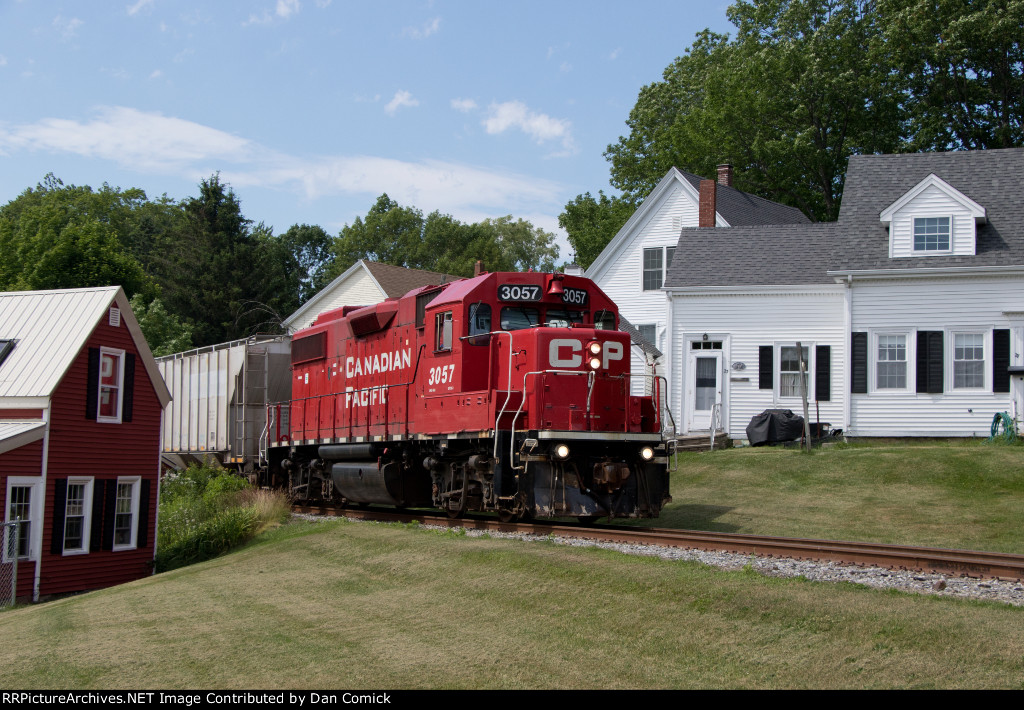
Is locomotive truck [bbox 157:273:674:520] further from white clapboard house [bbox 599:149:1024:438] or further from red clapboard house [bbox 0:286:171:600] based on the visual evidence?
white clapboard house [bbox 599:149:1024:438]

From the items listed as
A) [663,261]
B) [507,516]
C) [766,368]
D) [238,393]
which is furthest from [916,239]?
[238,393]

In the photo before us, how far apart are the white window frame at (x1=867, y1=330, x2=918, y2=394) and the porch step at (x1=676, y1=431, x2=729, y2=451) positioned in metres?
4.24

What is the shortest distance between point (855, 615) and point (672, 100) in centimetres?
5513

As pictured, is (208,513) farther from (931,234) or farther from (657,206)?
(657,206)

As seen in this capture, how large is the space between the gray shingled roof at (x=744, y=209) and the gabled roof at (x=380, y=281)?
43.7ft

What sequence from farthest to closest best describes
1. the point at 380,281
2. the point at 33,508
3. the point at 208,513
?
the point at 380,281 → the point at 208,513 → the point at 33,508

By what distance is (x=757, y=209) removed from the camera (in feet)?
135

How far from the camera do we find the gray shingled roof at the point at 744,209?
1500 inches

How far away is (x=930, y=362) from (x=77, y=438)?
70.4 ft

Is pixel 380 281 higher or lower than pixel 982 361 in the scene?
higher

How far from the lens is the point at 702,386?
103ft

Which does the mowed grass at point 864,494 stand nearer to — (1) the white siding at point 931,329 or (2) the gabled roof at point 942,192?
(1) the white siding at point 931,329
